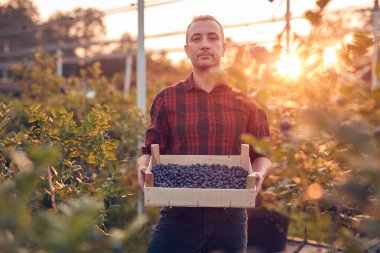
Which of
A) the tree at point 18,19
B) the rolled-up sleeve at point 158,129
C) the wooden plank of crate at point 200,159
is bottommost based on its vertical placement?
the wooden plank of crate at point 200,159

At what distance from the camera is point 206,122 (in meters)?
2.62

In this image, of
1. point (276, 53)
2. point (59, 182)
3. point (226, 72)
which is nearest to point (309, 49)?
point (226, 72)

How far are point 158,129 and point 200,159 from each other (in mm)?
301

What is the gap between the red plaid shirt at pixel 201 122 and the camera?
261 centimetres

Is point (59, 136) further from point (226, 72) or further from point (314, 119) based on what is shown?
point (314, 119)

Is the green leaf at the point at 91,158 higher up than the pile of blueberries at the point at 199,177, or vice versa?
the green leaf at the point at 91,158

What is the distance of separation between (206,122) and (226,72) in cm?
170

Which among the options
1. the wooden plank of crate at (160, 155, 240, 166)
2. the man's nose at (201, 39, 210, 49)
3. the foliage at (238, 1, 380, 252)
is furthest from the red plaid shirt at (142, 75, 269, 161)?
the foliage at (238, 1, 380, 252)

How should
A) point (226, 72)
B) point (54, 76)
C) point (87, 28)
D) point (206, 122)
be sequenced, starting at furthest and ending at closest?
point (87, 28) < point (54, 76) < point (206, 122) < point (226, 72)

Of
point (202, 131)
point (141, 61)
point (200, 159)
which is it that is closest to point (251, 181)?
point (200, 159)

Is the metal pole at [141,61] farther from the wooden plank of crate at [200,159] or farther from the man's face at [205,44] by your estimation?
the wooden plank of crate at [200,159]

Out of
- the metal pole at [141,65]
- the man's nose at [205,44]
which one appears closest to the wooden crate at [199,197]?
the man's nose at [205,44]

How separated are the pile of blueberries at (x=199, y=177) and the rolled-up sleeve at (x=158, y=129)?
0.31 metres

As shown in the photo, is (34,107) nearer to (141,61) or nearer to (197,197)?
(197,197)
